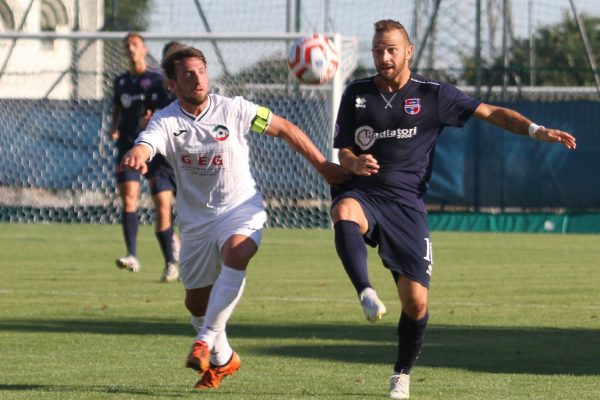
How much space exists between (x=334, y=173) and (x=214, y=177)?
25.5 inches

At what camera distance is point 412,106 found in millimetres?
7773

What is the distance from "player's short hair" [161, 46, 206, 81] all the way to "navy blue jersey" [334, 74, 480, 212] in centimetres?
83

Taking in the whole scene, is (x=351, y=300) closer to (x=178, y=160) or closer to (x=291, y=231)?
(x=178, y=160)

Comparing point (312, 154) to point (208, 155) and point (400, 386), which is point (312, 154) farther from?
point (400, 386)

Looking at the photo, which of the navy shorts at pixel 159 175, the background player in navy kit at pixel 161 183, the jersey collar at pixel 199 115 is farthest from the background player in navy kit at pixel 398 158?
the navy shorts at pixel 159 175

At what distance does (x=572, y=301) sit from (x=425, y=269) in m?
5.47

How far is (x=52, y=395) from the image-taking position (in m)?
7.23

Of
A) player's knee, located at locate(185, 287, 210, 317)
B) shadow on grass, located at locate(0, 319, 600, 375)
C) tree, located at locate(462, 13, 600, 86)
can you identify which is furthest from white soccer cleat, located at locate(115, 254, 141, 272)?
tree, located at locate(462, 13, 600, 86)

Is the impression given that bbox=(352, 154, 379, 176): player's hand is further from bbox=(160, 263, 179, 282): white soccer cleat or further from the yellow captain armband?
bbox=(160, 263, 179, 282): white soccer cleat

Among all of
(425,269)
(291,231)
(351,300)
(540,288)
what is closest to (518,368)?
(425,269)

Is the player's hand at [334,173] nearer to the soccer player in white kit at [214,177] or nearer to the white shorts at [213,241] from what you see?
the soccer player in white kit at [214,177]

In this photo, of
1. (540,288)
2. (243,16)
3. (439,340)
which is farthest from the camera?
(243,16)

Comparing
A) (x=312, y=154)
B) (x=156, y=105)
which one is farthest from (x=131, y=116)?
(x=312, y=154)

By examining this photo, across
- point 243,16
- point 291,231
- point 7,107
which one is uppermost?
point 243,16
